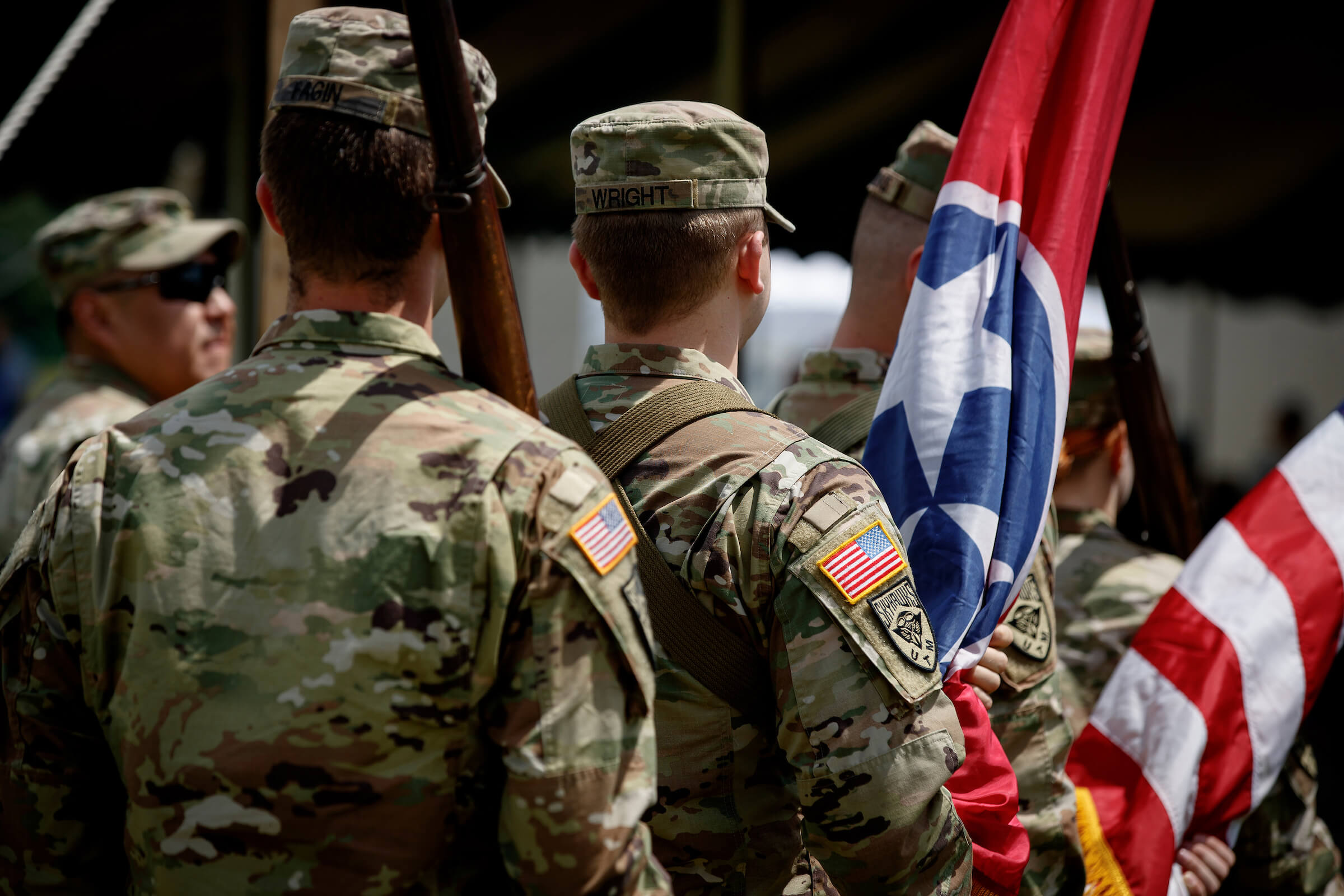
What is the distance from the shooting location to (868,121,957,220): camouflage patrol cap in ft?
8.59

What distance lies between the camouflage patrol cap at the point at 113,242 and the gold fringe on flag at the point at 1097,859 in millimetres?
2959

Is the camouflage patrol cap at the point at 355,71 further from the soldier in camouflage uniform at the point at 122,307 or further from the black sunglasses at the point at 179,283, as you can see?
the black sunglasses at the point at 179,283

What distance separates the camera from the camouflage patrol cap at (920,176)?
2617 millimetres

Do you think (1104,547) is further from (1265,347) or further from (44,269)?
(1265,347)

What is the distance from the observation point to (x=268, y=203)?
141cm

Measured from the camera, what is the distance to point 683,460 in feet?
5.49

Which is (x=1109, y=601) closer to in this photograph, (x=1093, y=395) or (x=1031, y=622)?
(x=1093, y=395)

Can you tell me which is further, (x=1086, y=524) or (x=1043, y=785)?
(x=1086, y=524)

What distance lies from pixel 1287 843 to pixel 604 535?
2392 millimetres

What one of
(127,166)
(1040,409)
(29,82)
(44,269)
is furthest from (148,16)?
(1040,409)

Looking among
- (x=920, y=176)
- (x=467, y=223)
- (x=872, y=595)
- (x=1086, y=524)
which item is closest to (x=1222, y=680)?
(x=1086, y=524)

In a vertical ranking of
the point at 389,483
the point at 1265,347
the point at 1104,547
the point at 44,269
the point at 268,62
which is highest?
the point at 268,62

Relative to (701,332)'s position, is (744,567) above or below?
below

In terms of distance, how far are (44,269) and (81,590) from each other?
2.85 meters
